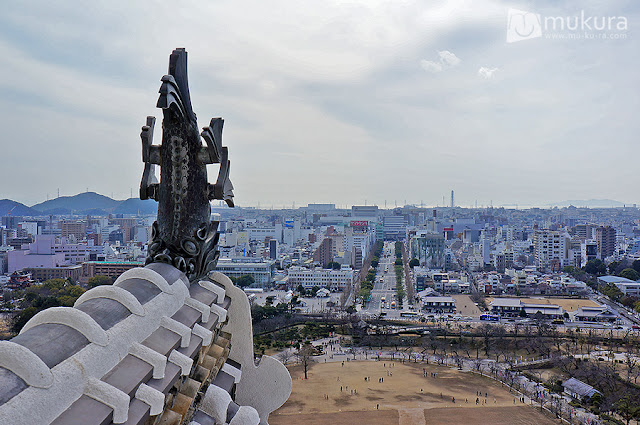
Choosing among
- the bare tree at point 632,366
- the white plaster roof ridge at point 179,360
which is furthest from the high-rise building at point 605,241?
the white plaster roof ridge at point 179,360

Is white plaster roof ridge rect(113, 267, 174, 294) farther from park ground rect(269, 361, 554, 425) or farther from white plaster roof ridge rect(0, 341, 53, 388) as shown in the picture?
park ground rect(269, 361, 554, 425)

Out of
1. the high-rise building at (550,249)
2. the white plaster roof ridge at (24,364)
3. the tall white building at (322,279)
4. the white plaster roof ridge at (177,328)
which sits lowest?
the tall white building at (322,279)

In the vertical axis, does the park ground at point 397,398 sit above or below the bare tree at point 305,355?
below

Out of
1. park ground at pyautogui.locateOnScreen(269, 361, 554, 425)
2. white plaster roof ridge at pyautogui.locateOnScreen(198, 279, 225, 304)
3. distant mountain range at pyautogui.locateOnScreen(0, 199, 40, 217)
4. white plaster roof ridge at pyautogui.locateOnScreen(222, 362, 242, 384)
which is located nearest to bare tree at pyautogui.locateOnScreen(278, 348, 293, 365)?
park ground at pyautogui.locateOnScreen(269, 361, 554, 425)

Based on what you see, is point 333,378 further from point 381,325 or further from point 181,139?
point 181,139

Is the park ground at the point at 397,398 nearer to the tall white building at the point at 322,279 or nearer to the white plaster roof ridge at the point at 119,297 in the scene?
the white plaster roof ridge at the point at 119,297

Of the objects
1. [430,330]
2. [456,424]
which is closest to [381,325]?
[430,330]

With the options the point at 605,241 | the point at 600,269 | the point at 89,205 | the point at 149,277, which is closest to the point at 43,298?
the point at 149,277

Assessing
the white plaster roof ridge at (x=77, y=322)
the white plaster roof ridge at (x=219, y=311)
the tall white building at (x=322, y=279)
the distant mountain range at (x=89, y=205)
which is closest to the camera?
the white plaster roof ridge at (x=77, y=322)
